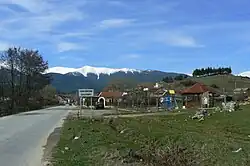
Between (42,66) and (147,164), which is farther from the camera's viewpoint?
(42,66)

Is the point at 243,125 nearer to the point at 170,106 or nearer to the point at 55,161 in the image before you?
the point at 55,161

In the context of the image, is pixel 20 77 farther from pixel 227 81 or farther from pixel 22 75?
pixel 227 81

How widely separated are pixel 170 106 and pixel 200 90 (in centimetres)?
1687

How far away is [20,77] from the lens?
319 feet

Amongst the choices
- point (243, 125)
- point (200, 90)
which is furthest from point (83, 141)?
point (200, 90)

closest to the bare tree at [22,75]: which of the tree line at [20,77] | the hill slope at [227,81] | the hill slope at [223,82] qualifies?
the tree line at [20,77]

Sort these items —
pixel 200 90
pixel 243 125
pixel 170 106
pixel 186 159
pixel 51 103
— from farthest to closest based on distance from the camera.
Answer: pixel 51 103 < pixel 200 90 < pixel 170 106 < pixel 243 125 < pixel 186 159

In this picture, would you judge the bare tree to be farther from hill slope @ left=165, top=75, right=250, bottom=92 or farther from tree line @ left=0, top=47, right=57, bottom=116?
hill slope @ left=165, top=75, right=250, bottom=92

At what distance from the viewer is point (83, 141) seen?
875 inches

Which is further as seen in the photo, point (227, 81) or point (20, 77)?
point (227, 81)

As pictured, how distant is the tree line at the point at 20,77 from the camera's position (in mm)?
92812

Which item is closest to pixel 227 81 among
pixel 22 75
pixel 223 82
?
pixel 223 82

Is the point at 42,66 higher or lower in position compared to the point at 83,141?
higher

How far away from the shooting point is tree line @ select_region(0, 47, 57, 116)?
3654 inches
